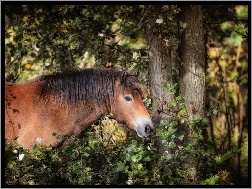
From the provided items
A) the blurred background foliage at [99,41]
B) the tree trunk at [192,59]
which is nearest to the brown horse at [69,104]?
the blurred background foliage at [99,41]

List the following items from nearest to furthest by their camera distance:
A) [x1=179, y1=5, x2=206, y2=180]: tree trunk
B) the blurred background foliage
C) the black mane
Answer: the blurred background foliage, the black mane, [x1=179, y1=5, x2=206, y2=180]: tree trunk

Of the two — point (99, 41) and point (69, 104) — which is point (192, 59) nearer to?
point (99, 41)

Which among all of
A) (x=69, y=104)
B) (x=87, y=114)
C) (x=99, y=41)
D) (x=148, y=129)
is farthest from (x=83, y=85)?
(x=99, y=41)

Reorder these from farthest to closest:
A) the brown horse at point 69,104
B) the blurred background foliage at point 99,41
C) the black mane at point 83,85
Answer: the black mane at point 83,85 → the brown horse at point 69,104 → the blurred background foliage at point 99,41

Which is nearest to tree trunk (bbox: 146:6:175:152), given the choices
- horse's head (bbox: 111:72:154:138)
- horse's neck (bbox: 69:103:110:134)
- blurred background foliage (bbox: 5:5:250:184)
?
blurred background foliage (bbox: 5:5:250:184)

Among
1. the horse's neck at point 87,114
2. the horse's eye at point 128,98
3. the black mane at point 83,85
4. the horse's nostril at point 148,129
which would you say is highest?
the black mane at point 83,85

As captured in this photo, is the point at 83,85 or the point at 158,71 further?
the point at 158,71

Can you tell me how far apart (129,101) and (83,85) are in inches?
27.4

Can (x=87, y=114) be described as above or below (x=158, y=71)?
below

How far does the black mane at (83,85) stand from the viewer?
18.0 feet

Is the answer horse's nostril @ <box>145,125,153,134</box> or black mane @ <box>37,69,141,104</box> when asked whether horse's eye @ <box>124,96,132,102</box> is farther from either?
horse's nostril @ <box>145,125,153,134</box>

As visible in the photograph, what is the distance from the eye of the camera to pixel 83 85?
5535 mm

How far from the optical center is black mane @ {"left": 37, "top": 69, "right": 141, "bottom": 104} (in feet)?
18.0

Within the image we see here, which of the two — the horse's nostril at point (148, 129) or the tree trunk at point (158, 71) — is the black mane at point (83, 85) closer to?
the tree trunk at point (158, 71)
